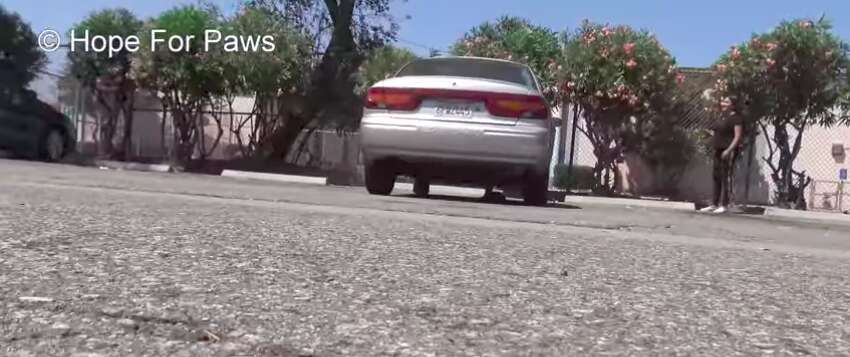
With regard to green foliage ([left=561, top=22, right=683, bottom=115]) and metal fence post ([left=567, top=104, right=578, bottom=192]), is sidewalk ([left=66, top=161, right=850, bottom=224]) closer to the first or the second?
metal fence post ([left=567, top=104, right=578, bottom=192])

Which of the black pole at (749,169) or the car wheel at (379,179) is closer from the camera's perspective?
the car wheel at (379,179)

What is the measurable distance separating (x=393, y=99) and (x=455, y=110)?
0.55 meters

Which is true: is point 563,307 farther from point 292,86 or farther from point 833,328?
point 292,86

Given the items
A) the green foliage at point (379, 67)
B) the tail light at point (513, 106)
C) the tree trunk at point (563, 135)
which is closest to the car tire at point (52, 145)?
the green foliage at point (379, 67)

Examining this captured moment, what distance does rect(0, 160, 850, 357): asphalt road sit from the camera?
6.76ft

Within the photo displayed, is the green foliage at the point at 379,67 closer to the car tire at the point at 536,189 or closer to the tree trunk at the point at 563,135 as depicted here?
the tree trunk at the point at 563,135

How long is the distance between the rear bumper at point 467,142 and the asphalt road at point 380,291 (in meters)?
2.47

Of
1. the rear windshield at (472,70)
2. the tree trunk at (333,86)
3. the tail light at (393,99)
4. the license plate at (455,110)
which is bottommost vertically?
the license plate at (455,110)

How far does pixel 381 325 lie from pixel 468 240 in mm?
2030

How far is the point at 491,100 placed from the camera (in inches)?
286

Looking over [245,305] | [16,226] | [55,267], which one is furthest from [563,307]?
[16,226]

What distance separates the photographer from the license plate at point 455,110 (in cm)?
731

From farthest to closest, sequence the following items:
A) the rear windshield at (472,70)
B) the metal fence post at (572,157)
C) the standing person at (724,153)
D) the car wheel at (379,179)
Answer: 1. the metal fence post at (572,157)
2. the standing person at (724,153)
3. the car wheel at (379,179)
4. the rear windshield at (472,70)

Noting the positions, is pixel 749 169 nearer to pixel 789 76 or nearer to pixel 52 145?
pixel 789 76
